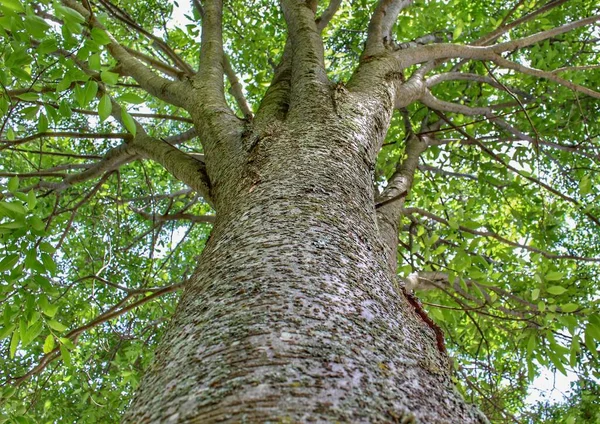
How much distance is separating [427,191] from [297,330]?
12.9 ft

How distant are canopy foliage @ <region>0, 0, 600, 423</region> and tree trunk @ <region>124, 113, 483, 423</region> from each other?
1.32 m

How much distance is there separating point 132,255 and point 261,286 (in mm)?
5083

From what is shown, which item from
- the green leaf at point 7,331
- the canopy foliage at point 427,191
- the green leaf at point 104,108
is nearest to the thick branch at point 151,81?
the canopy foliage at point 427,191

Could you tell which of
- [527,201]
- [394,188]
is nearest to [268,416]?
[394,188]

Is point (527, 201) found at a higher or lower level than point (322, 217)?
higher

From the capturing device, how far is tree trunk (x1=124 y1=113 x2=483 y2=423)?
2.25ft

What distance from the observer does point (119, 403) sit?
3861 mm

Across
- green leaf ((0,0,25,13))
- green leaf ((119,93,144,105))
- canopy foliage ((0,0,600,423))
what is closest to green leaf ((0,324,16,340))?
canopy foliage ((0,0,600,423))

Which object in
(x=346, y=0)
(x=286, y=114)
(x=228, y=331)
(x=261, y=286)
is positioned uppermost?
(x=346, y=0)

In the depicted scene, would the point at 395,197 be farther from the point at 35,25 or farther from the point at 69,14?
the point at 35,25

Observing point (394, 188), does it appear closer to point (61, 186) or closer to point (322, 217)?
point (322, 217)

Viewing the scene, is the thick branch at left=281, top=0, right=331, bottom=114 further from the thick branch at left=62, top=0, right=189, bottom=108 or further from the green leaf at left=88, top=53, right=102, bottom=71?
the green leaf at left=88, top=53, right=102, bottom=71

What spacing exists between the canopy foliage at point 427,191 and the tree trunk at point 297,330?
132cm

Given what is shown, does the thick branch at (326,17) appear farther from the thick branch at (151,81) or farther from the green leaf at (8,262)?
the green leaf at (8,262)
